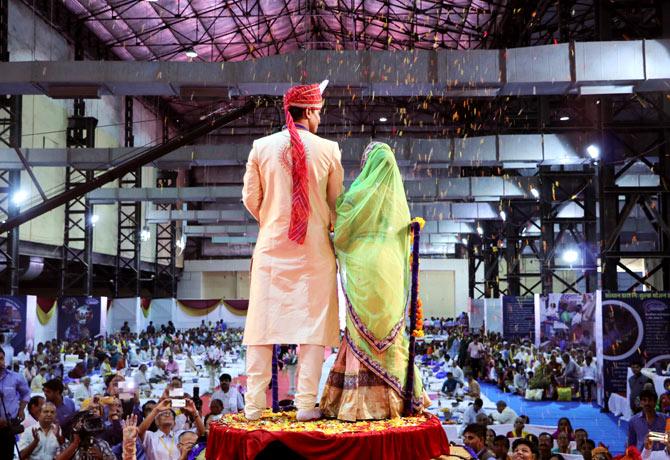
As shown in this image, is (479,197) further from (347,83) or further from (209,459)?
(209,459)

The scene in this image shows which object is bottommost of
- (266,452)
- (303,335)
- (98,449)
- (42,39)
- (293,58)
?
(98,449)

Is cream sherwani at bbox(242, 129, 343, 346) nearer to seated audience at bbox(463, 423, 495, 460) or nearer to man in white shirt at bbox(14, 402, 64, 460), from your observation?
man in white shirt at bbox(14, 402, 64, 460)

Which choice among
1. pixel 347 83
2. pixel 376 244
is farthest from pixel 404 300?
pixel 347 83

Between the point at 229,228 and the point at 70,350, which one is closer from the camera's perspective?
the point at 70,350

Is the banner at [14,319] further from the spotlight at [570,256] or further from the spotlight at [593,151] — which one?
the spotlight at [570,256]

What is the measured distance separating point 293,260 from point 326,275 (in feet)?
0.57

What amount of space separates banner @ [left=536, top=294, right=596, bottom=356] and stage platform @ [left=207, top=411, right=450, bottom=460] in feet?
44.4

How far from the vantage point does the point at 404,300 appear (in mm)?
3734

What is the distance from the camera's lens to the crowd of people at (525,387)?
7701 millimetres

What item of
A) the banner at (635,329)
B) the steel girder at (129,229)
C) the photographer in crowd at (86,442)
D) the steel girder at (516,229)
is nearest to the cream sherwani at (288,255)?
the photographer in crowd at (86,442)

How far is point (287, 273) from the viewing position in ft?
11.6

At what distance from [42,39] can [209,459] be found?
20.2 meters

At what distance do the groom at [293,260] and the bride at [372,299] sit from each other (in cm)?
9

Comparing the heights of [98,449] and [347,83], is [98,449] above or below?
below
